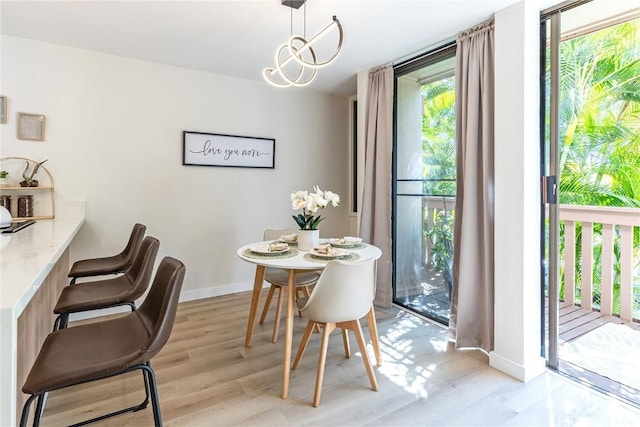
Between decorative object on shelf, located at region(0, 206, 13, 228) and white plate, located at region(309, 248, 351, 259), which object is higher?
decorative object on shelf, located at region(0, 206, 13, 228)

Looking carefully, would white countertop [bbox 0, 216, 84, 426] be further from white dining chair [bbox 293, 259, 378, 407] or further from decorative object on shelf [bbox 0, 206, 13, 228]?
white dining chair [bbox 293, 259, 378, 407]

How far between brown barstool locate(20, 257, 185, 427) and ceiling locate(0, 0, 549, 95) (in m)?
1.82

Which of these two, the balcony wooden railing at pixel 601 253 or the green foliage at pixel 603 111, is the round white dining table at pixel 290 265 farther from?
the green foliage at pixel 603 111

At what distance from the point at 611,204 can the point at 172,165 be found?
12.3 ft

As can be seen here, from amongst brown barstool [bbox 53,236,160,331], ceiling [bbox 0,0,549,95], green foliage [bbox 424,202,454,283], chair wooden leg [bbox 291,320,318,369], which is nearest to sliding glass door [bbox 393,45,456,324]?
green foliage [bbox 424,202,454,283]

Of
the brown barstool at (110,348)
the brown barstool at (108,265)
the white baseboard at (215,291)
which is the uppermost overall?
the brown barstool at (108,265)

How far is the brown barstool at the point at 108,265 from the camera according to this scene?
7.04 ft

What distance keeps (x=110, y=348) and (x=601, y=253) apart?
11.4 feet

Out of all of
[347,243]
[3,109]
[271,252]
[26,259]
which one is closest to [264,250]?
[271,252]

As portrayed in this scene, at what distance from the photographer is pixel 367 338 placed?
257 cm

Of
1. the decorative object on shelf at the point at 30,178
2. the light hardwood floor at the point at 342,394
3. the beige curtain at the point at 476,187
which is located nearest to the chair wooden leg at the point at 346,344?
the light hardwood floor at the point at 342,394

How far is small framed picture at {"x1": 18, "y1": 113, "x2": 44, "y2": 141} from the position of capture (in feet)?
8.75

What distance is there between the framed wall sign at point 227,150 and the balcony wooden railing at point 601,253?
5.90 ft

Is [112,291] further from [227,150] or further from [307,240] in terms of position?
[227,150]
